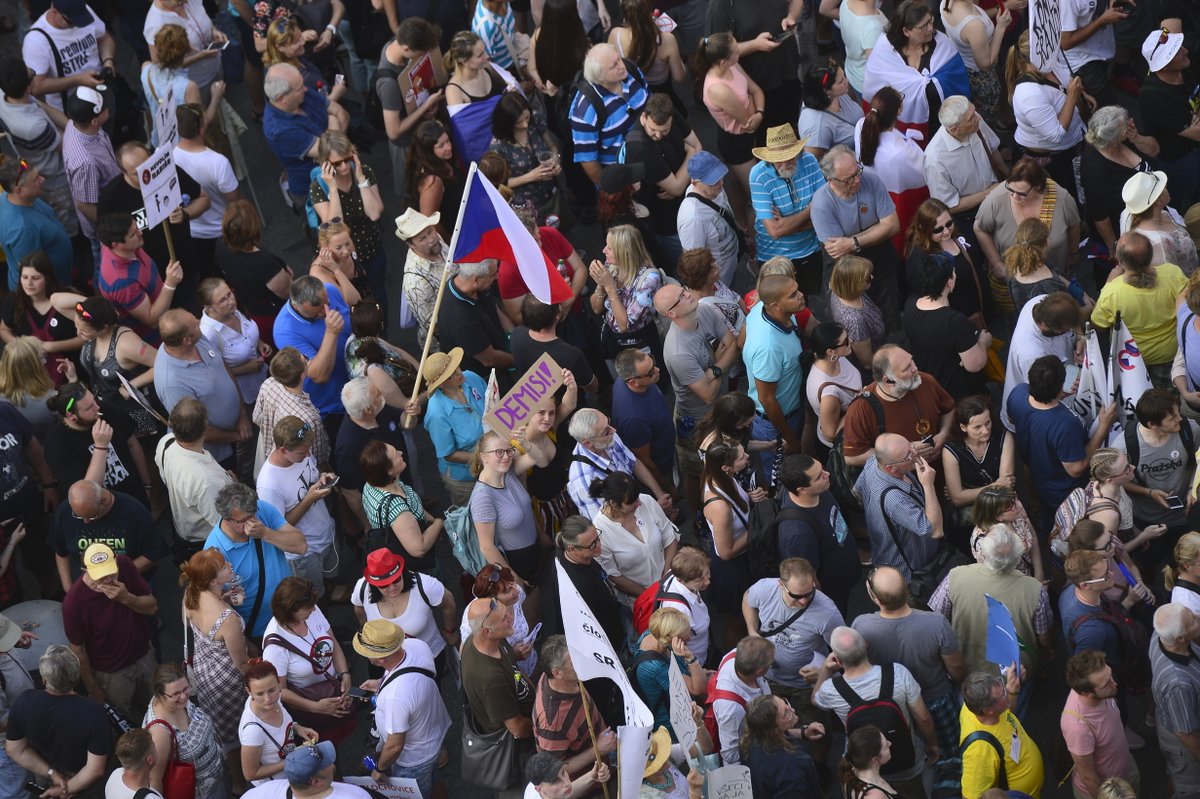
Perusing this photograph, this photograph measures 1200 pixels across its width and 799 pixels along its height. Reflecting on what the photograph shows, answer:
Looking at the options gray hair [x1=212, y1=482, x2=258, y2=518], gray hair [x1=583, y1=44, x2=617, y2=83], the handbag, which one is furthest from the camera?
gray hair [x1=583, y1=44, x2=617, y2=83]

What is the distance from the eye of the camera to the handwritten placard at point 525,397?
840 cm

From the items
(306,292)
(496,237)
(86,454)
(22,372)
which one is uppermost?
(496,237)

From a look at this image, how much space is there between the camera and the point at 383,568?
8.01 metres

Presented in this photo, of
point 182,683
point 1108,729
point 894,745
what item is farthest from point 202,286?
point 1108,729

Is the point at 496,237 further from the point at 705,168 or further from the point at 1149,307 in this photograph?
the point at 1149,307

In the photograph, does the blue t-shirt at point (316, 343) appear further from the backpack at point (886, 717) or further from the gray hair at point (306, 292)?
the backpack at point (886, 717)

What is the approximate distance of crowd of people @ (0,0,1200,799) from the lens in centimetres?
772

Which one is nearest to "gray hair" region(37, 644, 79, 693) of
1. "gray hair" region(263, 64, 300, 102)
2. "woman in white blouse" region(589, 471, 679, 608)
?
"woman in white blouse" region(589, 471, 679, 608)

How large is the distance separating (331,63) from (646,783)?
7.67 meters

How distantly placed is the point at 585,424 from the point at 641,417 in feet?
1.99

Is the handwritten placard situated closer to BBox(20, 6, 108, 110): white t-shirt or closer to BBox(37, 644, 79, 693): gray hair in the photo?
BBox(37, 644, 79, 693): gray hair

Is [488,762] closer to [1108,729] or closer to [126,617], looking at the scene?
[126,617]

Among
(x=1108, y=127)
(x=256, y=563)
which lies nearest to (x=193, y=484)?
(x=256, y=563)

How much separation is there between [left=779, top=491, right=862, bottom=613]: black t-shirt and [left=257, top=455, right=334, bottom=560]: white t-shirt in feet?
8.82
